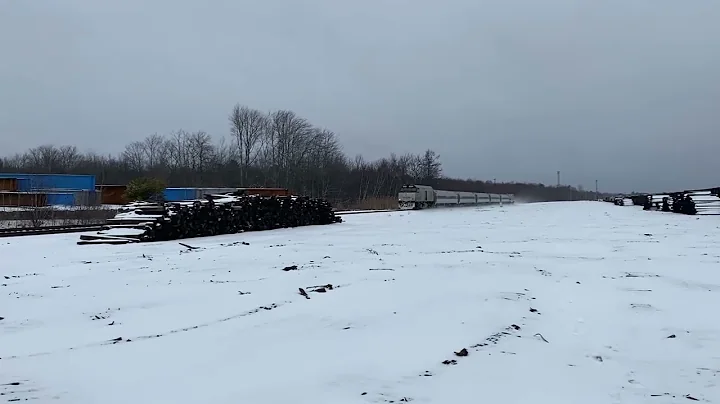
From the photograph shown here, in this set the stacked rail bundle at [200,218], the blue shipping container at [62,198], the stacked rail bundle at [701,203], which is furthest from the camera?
the blue shipping container at [62,198]

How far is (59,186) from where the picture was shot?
5028cm

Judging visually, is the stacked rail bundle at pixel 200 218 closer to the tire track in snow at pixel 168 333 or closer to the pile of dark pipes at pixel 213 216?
the pile of dark pipes at pixel 213 216

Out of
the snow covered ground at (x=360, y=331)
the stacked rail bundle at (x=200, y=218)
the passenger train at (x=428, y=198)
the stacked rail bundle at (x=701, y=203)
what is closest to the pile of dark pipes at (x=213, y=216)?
the stacked rail bundle at (x=200, y=218)

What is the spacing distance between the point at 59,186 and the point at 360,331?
5260 centimetres

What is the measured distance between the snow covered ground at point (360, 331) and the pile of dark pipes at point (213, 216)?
209 inches

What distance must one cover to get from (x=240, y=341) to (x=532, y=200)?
105 m

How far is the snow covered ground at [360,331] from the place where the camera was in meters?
4.07

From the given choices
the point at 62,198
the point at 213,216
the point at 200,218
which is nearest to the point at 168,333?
the point at 200,218

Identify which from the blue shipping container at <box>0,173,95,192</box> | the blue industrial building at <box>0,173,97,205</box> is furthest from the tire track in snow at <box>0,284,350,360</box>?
the blue shipping container at <box>0,173,95,192</box>

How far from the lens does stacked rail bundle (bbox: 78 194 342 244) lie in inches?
618

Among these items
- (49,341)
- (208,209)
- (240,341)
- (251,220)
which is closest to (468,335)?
(240,341)

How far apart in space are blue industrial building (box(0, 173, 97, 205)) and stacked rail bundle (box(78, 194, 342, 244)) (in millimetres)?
20289

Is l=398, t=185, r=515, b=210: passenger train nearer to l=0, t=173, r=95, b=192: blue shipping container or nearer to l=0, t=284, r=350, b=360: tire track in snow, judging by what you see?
l=0, t=173, r=95, b=192: blue shipping container

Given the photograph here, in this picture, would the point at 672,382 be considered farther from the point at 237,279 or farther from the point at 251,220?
the point at 251,220
